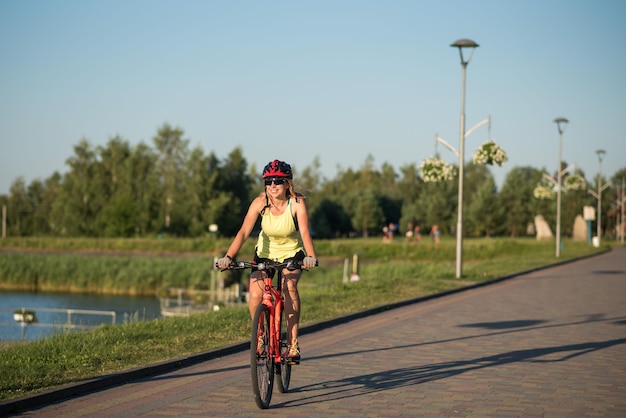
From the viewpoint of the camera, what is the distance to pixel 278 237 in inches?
295

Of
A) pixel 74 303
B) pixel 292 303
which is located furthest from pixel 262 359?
pixel 74 303

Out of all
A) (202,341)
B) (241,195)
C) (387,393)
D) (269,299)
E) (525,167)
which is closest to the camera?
(269,299)

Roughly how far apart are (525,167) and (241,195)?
96.4 metres

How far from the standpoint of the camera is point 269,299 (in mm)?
7312

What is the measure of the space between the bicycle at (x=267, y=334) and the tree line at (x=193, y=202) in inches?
3199

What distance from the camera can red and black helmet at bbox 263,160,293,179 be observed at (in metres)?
7.37

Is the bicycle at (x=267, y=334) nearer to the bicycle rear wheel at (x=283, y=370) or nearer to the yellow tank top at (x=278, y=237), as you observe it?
the bicycle rear wheel at (x=283, y=370)

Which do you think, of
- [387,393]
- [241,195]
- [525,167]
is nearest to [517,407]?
[387,393]

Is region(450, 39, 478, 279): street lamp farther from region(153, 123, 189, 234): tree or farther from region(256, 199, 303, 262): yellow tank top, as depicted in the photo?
region(153, 123, 189, 234): tree

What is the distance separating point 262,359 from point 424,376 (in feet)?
8.30

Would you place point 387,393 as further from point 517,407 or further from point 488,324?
point 488,324

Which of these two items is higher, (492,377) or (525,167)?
(525,167)

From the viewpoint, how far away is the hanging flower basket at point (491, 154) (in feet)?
90.0

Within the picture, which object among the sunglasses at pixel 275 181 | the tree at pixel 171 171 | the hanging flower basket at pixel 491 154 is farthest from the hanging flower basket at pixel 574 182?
the tree at pixel 171 171
